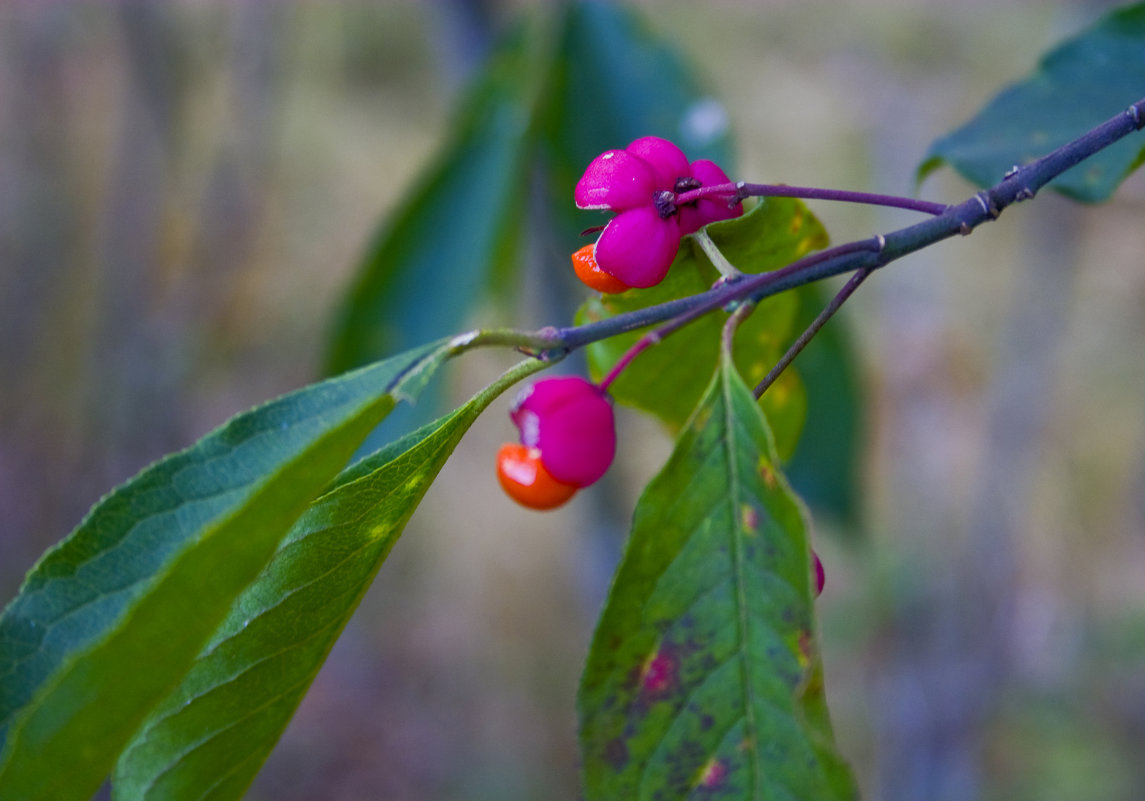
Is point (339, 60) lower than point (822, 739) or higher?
higher

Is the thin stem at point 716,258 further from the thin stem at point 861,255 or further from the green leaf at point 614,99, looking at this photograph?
the green leaf at point 614,99

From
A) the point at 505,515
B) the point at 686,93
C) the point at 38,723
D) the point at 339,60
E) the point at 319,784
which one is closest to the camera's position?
the point at 38,723

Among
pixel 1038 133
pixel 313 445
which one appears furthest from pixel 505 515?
pixel 313 445

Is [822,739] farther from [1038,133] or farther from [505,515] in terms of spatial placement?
[505,515]

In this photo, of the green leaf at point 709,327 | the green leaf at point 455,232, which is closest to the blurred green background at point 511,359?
the green leaf at point 455,232

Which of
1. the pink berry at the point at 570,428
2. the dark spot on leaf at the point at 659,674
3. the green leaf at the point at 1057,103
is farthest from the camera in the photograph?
the green leaf at the point at 1057,103

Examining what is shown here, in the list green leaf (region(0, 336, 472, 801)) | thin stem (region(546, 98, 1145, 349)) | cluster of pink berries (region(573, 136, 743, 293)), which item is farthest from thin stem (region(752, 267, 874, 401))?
green leaf (region(0, 336, 472, 801))

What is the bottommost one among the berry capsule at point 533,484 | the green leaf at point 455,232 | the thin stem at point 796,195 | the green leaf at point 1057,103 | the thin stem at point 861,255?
the berry capsule at point 533,484

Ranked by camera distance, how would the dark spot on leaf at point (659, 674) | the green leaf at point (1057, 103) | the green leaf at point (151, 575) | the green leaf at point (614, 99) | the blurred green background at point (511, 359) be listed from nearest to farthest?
the green leaf at point (151, 575) → the dark spot on leaf at point (659, 674) → the green leaf at point (1057, 103) → the green leaf at point (614, 99) → the blurred green background at point (511, 359)
